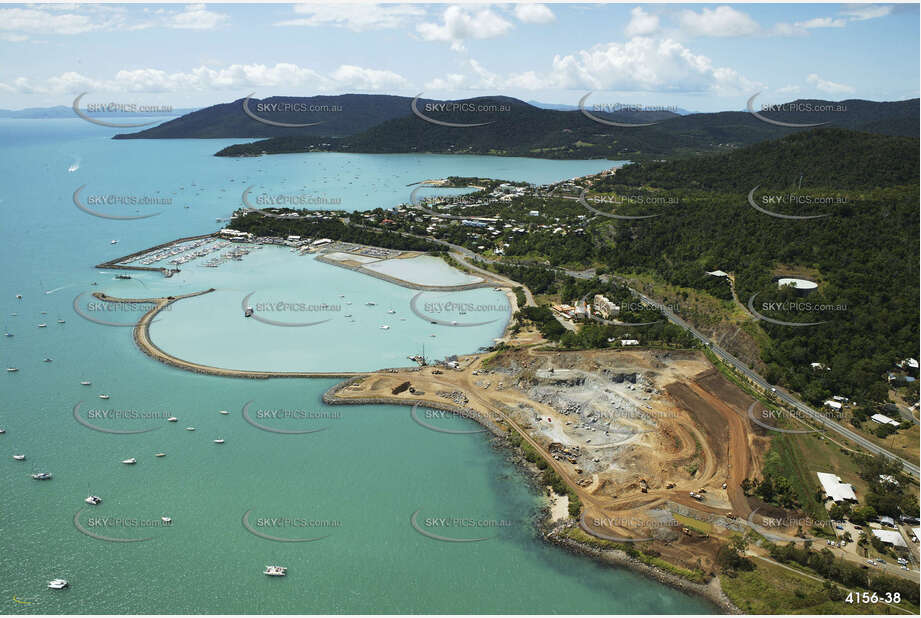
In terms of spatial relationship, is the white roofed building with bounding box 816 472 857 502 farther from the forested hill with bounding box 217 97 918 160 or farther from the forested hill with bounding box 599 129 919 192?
the forested hill with bounding box 217 97 918 160

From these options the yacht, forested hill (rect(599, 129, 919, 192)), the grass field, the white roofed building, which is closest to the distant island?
forested hill (rect(599, 129, 919, 192))

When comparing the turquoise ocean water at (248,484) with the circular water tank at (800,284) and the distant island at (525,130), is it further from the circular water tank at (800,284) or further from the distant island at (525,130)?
the distant island at (525,130)

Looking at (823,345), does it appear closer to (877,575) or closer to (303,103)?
(877,575)

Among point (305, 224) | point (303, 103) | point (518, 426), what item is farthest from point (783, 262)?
point (303, 103)

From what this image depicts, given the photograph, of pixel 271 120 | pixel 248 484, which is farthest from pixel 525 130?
pixel 248 484

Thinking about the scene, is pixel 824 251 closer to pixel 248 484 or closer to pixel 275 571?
pixel 248 484

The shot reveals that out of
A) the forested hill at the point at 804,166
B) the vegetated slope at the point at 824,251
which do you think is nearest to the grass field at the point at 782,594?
the vegetated slope at the point at 824,251
